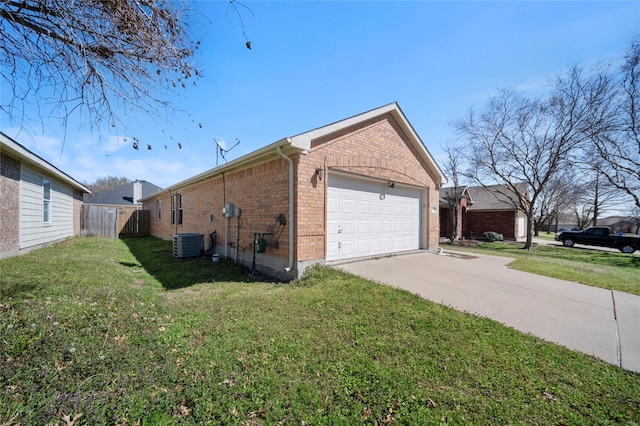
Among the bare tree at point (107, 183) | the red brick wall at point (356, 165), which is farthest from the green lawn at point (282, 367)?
the bare tree at point (107, 183)

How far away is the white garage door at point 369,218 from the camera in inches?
274

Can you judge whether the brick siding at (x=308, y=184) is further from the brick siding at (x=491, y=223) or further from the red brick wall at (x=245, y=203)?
the brick siding at (x=491, y=223)

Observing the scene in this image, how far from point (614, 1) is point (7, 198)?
52.3 feet

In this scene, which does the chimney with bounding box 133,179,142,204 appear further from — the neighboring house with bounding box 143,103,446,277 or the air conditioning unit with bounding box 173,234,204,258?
the air conditioning unit with bounding box 173,234,204,258

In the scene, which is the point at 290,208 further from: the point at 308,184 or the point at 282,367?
the point at 282,367

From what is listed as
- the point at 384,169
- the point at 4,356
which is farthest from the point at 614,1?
the point at 4,356

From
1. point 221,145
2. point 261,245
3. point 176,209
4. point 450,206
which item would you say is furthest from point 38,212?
point 450,206

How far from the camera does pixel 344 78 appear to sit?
7480 millimetres

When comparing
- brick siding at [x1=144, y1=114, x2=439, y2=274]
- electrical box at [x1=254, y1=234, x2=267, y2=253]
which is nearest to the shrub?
brick siding at [x1=144, y1=114, x2=439, y2=274]

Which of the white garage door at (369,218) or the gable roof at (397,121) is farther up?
the gable roof at (397,121)

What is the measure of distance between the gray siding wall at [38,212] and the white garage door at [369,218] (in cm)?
964

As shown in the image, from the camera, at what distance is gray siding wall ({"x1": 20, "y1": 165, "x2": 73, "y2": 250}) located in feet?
26.9

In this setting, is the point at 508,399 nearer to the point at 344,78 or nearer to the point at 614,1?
the point at 344,78

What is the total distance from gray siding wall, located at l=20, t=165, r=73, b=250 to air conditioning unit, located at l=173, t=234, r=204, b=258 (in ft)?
13.8
